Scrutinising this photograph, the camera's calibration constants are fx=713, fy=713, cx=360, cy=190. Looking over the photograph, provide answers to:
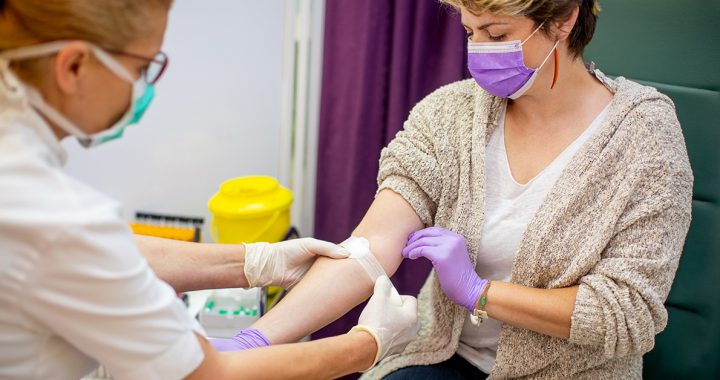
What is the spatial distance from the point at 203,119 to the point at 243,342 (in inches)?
50.5

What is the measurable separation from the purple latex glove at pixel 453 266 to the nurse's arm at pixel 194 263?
0.39 m

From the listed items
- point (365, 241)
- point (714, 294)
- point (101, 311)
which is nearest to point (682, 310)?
point (714, 294)

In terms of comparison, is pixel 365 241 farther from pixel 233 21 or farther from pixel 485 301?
pixel 233 21

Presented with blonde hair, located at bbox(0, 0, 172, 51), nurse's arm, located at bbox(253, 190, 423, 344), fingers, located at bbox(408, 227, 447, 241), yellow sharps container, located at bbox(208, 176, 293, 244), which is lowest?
yellow sharps container, located at bbox(208, 176, 293, 244)

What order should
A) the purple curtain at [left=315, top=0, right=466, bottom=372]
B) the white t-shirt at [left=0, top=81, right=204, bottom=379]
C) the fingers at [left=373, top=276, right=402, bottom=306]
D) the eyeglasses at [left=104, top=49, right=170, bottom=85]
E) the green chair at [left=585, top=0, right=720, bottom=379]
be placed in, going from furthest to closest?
the purple curtain at [left=315, top=0, right=466, bottom=372] < the green chair at [left=585, top=0, right=720, bottom=379] < the fingers at [left=373, top=276, right=402, bottom=306] < the eyeglasses at [left=104, top=49, right=170, bottom=85] < the white t-shirt at [left=0, top=81, right=204, bottom=379]

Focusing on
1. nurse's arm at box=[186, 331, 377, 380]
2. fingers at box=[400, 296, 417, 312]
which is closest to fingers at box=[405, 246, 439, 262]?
fingers at box=[400, 296, 417, 312]

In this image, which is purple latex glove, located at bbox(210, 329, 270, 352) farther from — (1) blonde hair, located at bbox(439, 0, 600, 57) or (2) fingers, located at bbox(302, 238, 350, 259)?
(1) blonde hair, located at bbox(439, 0, 600, 57)

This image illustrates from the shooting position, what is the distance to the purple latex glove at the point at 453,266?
4.88ft

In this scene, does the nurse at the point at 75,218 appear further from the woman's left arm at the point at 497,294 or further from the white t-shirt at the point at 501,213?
the white t-shirt at the point at 501,213

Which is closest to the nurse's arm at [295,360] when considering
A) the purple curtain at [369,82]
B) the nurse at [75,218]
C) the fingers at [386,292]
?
the nurse at [75,218]

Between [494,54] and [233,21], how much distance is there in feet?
3.86

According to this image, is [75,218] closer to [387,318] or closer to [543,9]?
[387,318]

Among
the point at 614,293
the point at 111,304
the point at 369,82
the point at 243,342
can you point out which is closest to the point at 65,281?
the point at 111,304

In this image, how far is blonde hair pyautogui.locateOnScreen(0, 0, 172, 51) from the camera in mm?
877
